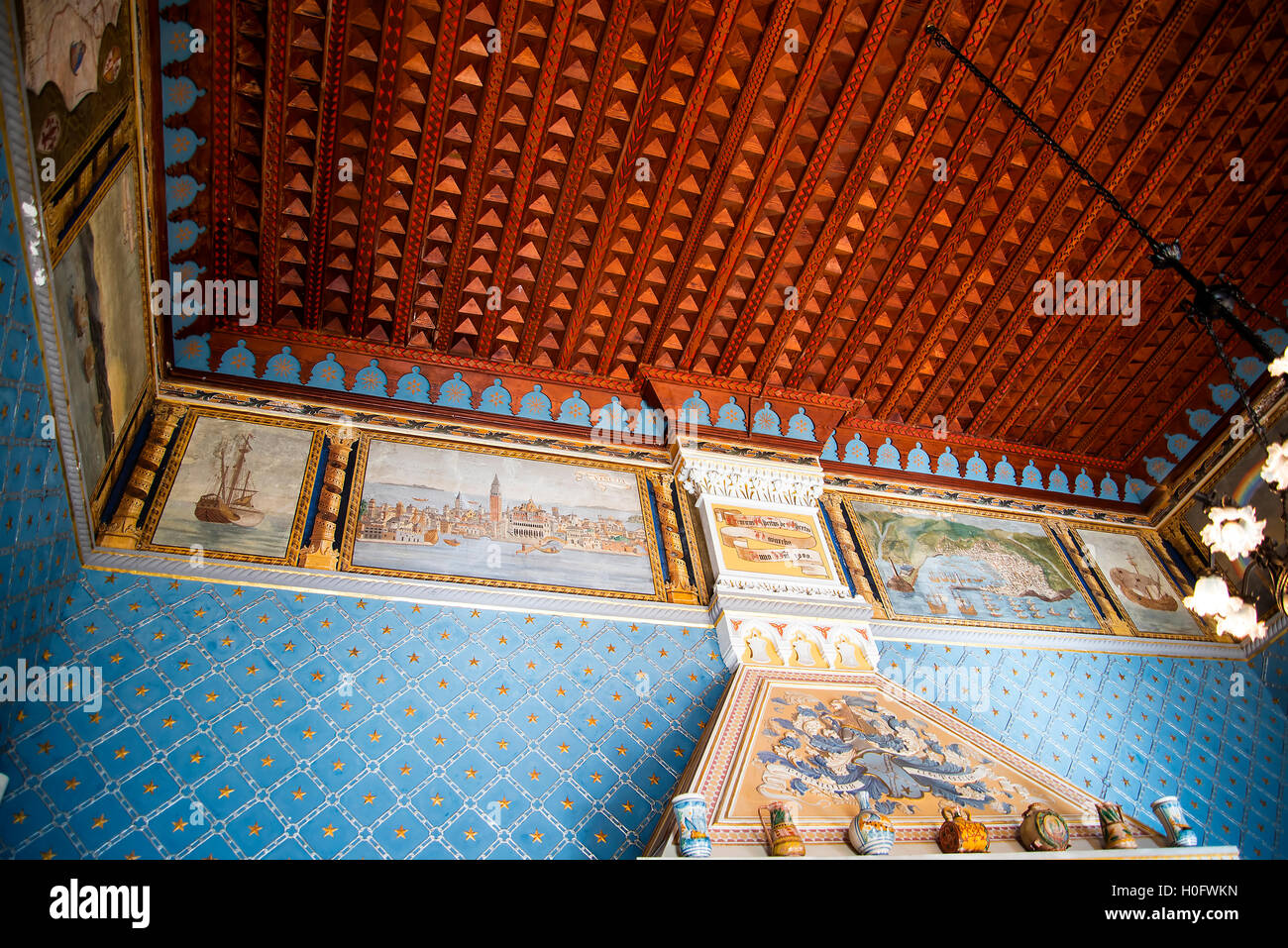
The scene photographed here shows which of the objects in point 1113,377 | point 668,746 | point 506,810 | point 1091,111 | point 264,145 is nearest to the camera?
point 506,810

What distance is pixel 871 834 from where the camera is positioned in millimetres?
5137

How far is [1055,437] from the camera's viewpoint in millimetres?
10023

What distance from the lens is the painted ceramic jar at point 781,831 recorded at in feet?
16.1

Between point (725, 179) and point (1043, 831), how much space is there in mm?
5415

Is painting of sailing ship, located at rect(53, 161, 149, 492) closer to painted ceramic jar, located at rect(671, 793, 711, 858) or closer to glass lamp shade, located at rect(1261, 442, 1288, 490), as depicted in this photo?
painted ceramic jar, located at rect(671, 793, 711, 858)

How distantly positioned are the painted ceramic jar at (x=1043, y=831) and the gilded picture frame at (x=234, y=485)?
205 inches

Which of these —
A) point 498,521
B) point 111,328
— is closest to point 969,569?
point 498,521

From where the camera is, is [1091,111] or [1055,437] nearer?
[1091,111]

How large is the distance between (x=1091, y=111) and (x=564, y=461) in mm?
5438

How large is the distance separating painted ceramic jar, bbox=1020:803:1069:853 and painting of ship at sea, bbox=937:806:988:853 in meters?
0.28

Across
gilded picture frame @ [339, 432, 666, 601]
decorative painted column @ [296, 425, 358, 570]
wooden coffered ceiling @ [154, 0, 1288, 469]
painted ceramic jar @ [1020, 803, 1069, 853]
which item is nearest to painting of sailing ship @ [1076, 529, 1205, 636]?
wooden coffered ceiling @ [154, 0, 1288, 469]

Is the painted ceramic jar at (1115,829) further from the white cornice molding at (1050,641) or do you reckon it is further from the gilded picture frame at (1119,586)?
the gilded picture frame at (1119,586)
